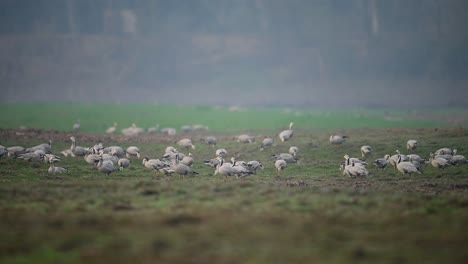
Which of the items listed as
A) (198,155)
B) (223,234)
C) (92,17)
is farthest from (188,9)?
(223,234)

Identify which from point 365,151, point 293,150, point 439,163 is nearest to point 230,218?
point 439,163

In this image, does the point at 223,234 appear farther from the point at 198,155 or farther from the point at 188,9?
the point at 188,9

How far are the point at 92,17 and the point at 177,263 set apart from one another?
117 meters

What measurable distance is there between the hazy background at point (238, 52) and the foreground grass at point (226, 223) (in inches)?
3137

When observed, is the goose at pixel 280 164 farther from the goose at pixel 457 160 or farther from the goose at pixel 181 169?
the goose at pixel 457 160

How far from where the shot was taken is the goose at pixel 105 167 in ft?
82.2

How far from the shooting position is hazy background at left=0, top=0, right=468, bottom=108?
103 m

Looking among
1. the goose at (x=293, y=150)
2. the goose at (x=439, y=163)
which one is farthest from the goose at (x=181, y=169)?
the goose at (x=439, y=163)

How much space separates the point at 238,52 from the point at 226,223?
339ft

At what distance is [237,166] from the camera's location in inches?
992

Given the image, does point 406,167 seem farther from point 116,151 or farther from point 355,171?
point 116,151

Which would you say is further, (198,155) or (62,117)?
(62,117)

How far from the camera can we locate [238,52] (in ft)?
384

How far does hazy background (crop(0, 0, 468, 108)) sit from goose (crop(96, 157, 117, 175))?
73.7 metres
